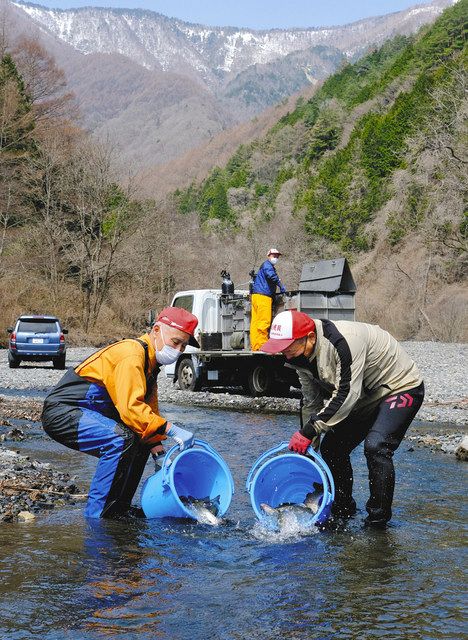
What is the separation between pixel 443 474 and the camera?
30.6ft

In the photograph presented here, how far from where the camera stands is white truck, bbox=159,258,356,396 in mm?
17078

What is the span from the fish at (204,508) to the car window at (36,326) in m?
21.6

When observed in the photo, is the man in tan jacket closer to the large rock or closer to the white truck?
the large rock

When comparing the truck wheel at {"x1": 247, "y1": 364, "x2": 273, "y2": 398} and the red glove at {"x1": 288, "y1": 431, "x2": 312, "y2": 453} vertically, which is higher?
the red glove at {"x1": 288, "y1": 431, "x2": 312, "y2": 453}

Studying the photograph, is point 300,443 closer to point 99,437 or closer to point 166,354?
point 166,354

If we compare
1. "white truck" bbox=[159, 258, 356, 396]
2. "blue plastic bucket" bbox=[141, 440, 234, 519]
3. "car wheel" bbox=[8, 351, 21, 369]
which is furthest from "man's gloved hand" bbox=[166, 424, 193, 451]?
"car wheel" bbox=[8, 351, 21, 369]

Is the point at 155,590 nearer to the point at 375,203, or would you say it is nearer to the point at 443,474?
the point at 443,474

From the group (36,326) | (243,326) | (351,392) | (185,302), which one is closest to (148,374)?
(351,392)

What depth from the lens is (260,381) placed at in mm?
18609

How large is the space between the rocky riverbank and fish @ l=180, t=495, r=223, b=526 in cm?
127

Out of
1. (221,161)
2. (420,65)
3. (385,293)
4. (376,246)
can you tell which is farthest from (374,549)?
(221,161)

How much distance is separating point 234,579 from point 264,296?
11.2m

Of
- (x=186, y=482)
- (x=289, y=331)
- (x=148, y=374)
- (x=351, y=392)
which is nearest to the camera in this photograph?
(x=289, y=331)

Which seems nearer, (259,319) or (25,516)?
(25,516)
